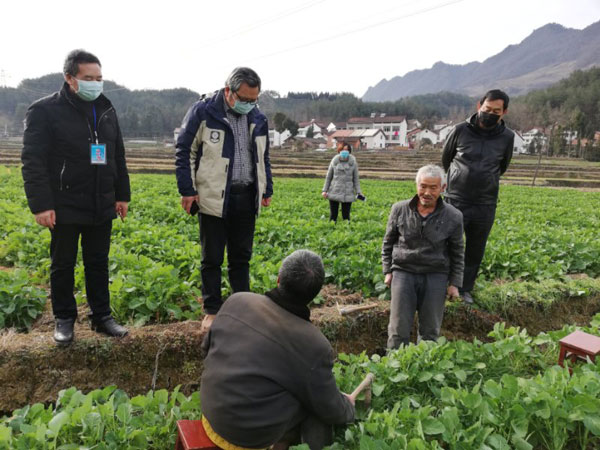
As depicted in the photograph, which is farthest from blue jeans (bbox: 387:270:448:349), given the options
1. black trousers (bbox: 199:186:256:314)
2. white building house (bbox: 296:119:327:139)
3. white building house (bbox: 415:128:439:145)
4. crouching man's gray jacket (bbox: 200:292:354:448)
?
white building house (bbox: 296:119:327:139)

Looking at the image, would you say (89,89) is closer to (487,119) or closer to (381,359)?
(381,359)

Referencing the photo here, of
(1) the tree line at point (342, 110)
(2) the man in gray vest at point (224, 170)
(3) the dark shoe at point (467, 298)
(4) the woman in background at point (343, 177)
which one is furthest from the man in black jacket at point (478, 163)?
(1) the tree line at point (342, 110)

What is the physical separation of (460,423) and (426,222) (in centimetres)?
181

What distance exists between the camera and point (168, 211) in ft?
29.5

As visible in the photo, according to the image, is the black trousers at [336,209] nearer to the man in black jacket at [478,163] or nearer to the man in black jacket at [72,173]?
the man in black jacket at [478,163]

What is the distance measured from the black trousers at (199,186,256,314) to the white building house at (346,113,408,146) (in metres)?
101

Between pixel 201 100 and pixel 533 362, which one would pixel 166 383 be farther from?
pixel 533 362

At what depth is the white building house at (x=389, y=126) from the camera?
102 meters

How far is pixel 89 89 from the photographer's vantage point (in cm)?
332

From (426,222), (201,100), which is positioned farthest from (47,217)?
(426,222)

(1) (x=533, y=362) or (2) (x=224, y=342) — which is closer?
(2) (x=224, y=342)

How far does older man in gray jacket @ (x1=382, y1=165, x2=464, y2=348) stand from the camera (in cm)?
372

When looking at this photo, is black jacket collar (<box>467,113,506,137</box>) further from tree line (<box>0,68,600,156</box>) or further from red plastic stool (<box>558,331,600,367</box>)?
tree line (<box>0,68,600,156</box>)

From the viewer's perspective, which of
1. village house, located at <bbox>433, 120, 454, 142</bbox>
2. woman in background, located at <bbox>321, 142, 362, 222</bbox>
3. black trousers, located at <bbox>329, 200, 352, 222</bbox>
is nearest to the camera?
woman in background, located at <bbox>321, 142, 362, 222</bbox>
